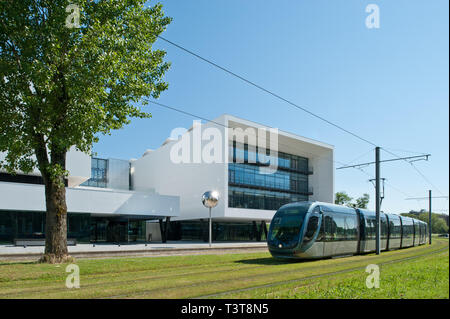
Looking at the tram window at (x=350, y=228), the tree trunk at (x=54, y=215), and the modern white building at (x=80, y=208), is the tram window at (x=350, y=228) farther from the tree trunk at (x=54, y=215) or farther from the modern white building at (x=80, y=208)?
the modern white building at (x=80, y=208)

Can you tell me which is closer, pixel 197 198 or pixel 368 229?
pixel 368 229

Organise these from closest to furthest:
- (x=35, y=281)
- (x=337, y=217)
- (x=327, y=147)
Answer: (x=35, y=281) < (x=337, y=217) < (x=327, y=147)

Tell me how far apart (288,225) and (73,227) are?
2420 cm

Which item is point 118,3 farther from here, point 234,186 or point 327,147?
point 327,147

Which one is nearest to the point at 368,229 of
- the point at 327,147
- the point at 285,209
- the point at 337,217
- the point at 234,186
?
the point at 337,217

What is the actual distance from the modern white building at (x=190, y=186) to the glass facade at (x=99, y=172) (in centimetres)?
16

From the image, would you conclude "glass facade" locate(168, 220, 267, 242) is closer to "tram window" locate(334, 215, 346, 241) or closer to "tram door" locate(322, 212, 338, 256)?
"tram window" locate(334, 215, 346, 241)

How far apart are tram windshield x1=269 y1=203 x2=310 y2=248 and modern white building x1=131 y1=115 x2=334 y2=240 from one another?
83.8 ft

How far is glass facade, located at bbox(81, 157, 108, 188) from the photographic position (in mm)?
62125

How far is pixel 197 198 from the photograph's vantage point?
162 feet

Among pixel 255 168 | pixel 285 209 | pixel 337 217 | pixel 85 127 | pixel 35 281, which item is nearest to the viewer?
pixel 35 281

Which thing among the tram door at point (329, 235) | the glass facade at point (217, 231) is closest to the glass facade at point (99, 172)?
the glass facade at point (217, 231)

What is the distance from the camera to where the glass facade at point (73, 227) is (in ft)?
105
